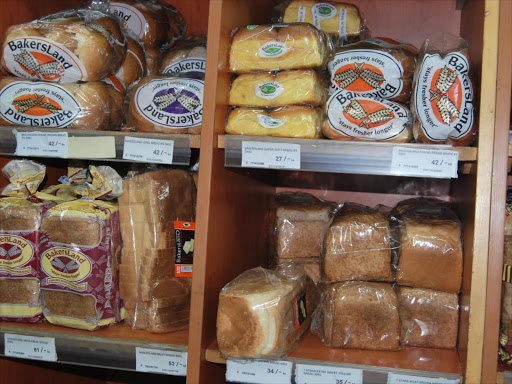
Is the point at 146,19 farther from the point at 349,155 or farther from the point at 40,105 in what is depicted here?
the point at 349,155

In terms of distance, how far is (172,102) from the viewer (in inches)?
51.4

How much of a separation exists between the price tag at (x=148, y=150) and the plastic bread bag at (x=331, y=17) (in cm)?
65

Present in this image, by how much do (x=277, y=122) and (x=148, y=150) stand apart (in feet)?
1.07

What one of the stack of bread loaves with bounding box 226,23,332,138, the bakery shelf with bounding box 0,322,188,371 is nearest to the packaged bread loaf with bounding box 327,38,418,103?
the stack of bread loaves with bounding box 226,23,332,138

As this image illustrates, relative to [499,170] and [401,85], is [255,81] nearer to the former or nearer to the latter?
[401,85]

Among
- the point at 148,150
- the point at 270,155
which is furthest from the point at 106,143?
the point at 270,155

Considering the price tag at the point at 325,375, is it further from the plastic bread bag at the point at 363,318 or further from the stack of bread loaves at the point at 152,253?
the stack of bread loaves at the point at 152,253

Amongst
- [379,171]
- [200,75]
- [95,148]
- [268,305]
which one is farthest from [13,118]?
[379,171]

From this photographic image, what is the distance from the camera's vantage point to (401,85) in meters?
1.30

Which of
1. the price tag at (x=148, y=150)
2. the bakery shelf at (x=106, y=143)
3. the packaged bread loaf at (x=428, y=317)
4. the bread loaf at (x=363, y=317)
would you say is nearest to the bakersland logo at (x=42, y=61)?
the bakery shelf at (x=106, y=143)

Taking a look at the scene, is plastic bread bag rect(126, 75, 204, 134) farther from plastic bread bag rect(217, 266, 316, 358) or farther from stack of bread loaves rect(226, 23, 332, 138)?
plastic bread bag rect(217, 266, 316, 358)

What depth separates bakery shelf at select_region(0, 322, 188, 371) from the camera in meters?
1.23

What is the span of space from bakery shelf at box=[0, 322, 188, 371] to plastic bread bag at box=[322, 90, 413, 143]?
659 millimetres

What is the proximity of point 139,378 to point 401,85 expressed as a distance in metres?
1.51
